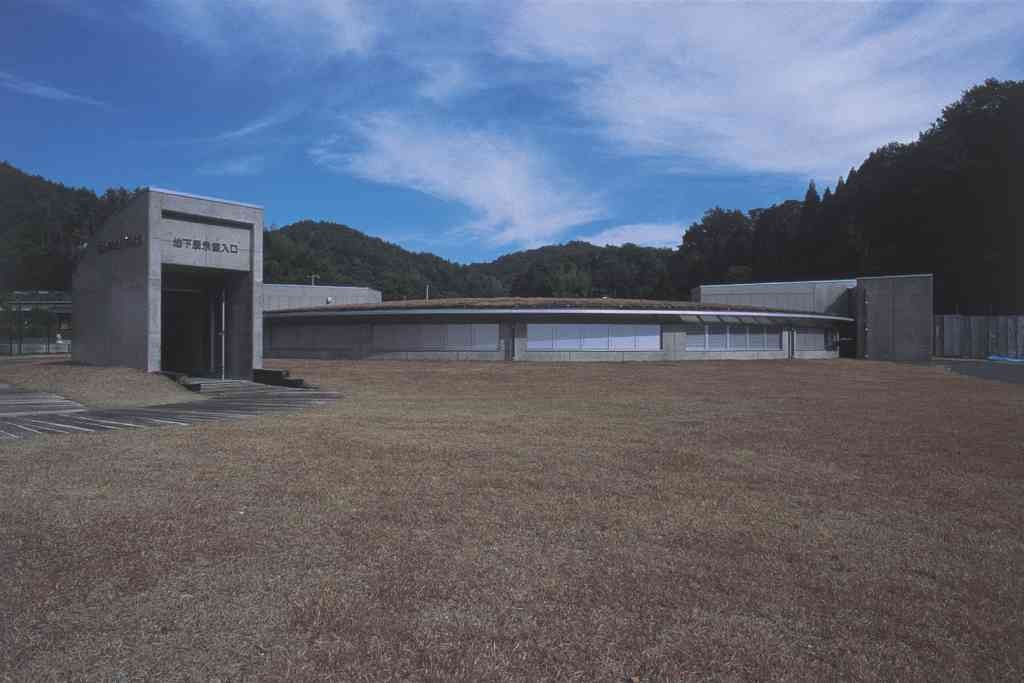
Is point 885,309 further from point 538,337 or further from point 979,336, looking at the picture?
point 538,337

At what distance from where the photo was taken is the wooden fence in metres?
44.8

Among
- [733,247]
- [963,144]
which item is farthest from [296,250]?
[963,144]

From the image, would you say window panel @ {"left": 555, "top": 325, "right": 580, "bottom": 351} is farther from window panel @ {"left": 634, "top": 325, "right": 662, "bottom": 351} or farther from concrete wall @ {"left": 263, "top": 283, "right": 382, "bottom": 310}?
concrete wall @ {"left": 263, "top": 283, "right": 382, "bottom": 310}

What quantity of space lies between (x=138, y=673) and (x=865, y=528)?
18.4 feet

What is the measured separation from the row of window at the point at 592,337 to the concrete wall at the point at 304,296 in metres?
20.9

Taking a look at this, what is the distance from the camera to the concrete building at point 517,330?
31.6 metres

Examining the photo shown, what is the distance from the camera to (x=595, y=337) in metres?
32.5

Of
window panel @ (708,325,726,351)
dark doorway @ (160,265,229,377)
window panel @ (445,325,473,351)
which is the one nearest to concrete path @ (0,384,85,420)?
dark doorway @ (160,265,229,377)

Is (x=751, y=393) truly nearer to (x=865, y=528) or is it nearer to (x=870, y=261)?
(x=865, y=528)

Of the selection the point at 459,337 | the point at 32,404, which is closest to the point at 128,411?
the point at 32,404

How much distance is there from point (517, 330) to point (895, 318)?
26095 mm

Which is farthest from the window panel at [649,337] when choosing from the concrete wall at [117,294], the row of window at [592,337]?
the concrete wall at [117,294]

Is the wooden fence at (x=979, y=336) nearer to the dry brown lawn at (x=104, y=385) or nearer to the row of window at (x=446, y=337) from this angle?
the row of window at (x=446, y=337)

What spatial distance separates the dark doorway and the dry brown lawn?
3453 millimetres
